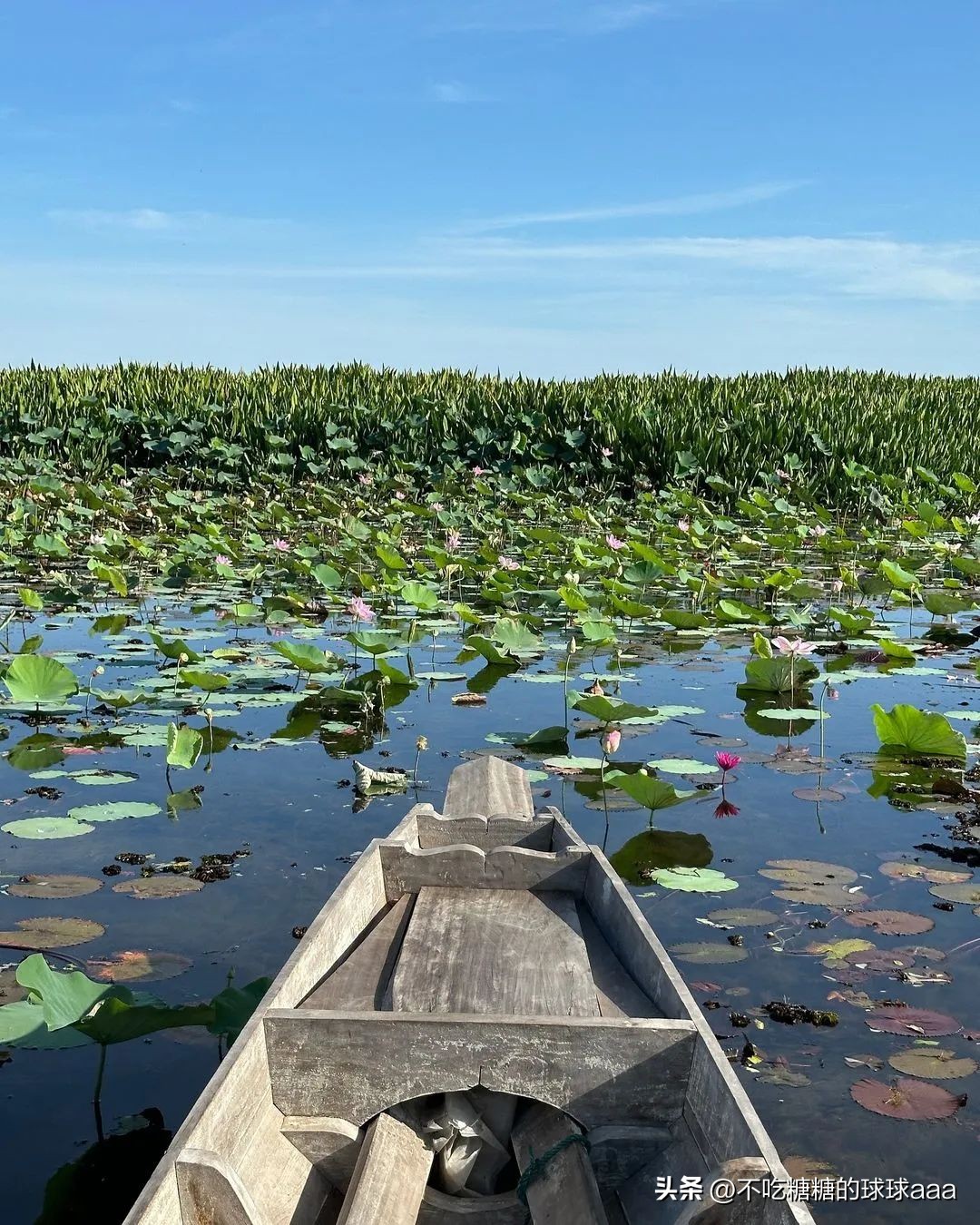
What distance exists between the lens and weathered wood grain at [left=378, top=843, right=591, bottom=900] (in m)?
2.81

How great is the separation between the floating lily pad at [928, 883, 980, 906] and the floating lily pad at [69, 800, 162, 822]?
7.57 ft

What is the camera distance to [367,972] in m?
2.39

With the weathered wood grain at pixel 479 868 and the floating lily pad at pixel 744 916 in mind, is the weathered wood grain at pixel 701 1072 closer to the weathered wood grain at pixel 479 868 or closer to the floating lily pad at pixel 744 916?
the weathered wood grain at pixel 479 868

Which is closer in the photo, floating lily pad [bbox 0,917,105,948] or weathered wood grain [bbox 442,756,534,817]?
floating lily pad [bbox 0,917,105,948]

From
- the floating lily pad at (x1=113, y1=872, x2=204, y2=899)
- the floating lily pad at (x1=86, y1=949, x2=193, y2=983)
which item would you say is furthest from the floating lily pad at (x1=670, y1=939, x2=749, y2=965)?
the floating lily pad at (x1=113, y1=872, x2=204, y2=899)

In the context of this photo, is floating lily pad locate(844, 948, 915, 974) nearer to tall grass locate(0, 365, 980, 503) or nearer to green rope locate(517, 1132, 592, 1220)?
green rope locate(517, 1132, 592, 1220)

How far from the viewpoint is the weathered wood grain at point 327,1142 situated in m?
1.88

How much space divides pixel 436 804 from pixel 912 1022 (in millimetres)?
1773

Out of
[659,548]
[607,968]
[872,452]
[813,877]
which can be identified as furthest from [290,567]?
[872,452]

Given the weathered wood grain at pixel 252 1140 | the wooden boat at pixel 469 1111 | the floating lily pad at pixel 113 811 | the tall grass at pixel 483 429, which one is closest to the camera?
the weathered wood grain at pixel 252 1140

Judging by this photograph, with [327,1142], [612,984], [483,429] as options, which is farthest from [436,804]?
[483,429]

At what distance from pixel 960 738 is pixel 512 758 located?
1579 mm

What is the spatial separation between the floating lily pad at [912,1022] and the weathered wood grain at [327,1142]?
1158 millimetres

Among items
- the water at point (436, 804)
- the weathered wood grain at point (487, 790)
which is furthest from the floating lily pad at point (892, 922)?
the weathered wood grain at point (487, 790)
